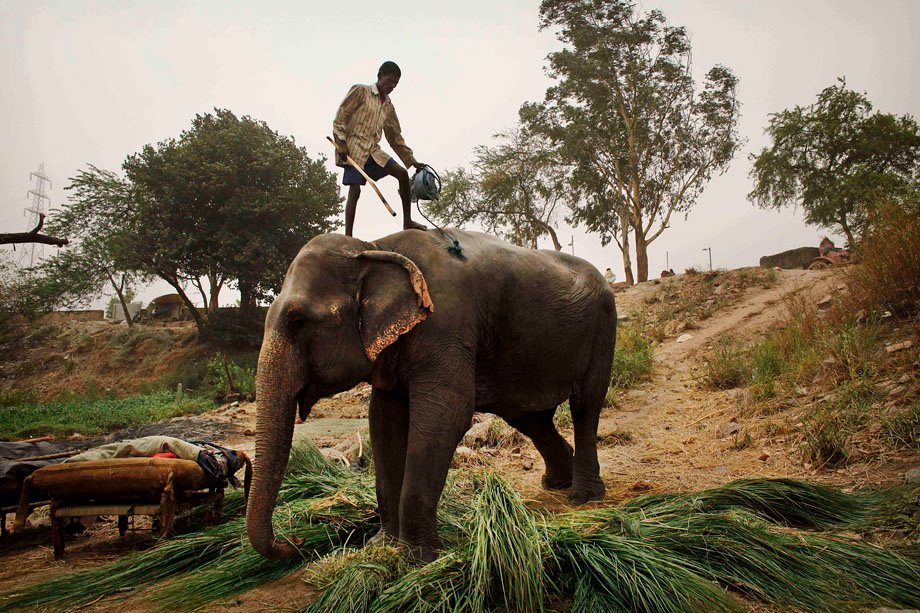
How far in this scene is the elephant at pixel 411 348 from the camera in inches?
128

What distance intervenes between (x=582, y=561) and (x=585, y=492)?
7.16 feet

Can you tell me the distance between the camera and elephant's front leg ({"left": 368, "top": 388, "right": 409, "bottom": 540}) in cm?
396

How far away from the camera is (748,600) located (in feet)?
9.08

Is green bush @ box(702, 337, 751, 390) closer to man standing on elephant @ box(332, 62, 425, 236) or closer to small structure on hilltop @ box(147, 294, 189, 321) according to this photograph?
man standing on elephant @ box(332, 62, 425, 236)

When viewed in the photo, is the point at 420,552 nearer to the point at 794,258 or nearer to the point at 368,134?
the point at 368,134

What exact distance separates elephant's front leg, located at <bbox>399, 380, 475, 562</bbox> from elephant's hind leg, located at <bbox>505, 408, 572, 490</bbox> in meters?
2.00

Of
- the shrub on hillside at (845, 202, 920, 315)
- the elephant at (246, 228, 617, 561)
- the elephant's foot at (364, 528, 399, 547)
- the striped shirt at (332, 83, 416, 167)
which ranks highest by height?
the striped shirt at (332, 83, 416, 167)

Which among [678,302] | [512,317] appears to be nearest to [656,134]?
[678,302]

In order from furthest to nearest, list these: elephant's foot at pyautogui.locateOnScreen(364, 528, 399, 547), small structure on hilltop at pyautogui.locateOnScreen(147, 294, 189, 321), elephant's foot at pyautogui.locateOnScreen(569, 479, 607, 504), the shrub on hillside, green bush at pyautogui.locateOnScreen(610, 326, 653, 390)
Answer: small structure on hilltop at pyautogui.locateOnScreen(147, 294, 189, 321) < green bush at pyautogui.locateOnScreen(610, 326, 653, 390) < the shrub on hillside < elephant's foot at pyautogui.locateOnScreen(569, 479, 607, 504) < elephant's foot at pyautogui.locateOnScreen(364, 528, 399, 547)

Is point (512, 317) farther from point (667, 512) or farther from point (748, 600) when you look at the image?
point (748, 600)

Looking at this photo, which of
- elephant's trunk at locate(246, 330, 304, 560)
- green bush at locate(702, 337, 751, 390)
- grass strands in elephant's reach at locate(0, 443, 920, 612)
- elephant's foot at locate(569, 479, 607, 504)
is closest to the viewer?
grass strands in elephant's reach at locate(0, 443, 920, 612)

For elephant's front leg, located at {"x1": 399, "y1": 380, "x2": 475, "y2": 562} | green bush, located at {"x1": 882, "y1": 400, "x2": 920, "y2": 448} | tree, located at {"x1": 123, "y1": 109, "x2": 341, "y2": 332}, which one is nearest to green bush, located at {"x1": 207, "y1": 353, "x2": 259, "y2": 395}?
tree, located at {"x1": 123, "y1": 109, "x2": 341, "y2": 332}

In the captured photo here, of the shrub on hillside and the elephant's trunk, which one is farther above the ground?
the shrub on hillside

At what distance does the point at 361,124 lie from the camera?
15.2 feet
